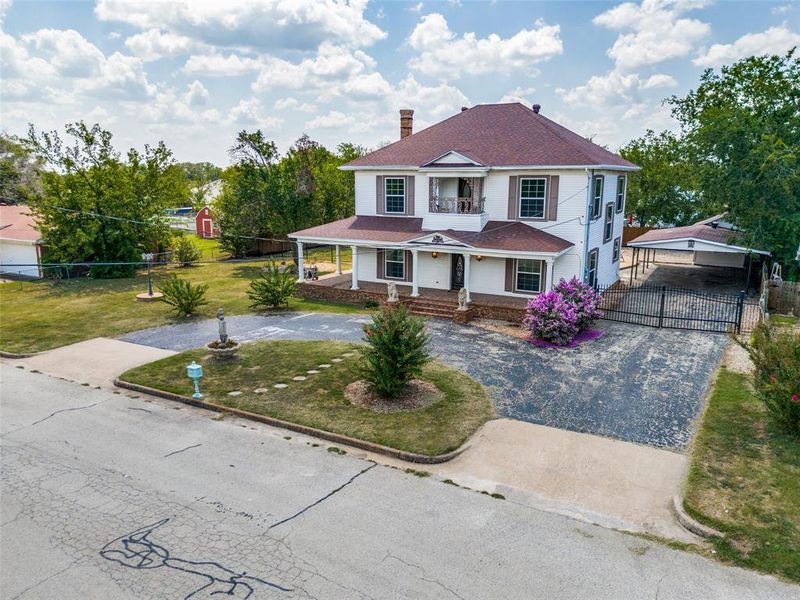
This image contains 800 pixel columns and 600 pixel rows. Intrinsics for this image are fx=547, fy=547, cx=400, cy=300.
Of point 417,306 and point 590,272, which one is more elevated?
point 590,272

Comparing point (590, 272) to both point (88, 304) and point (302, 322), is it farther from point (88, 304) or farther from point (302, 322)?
point (88, 304)

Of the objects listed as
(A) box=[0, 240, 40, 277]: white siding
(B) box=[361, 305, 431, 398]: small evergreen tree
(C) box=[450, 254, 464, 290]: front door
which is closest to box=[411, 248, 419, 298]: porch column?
(C) box=[450, 254, 464, 290]: front door

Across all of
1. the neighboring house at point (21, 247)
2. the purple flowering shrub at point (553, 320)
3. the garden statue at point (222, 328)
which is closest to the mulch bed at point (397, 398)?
the garden statue at point (222, 328)

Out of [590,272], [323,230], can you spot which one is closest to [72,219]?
[323,230]

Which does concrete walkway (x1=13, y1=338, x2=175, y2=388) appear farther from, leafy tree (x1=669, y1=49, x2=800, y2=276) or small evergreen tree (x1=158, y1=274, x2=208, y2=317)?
leafy tree (x1=669, y1=49, x2=800, y2=276)

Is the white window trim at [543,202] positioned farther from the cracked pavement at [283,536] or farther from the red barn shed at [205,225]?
the red barn shed at [205,225]

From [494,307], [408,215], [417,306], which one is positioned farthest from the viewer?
[408,215]

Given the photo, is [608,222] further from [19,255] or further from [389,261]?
[19,255]
